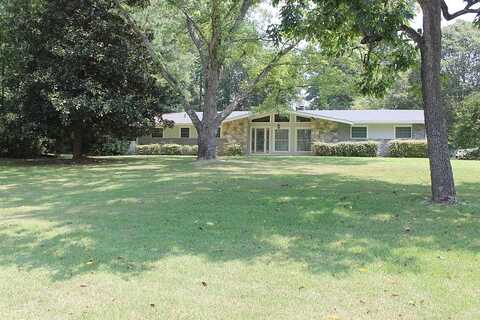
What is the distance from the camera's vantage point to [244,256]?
217 inches

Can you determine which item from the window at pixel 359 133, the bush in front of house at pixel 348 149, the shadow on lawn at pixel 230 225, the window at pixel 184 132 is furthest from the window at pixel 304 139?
the shadow on lawn at pixel 230 225

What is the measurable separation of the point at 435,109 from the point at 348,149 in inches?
830

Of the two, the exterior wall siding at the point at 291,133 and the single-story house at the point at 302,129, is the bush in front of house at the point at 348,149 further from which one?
the single-story house at the point at 302,129

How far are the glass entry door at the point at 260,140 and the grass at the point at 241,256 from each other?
23613mm

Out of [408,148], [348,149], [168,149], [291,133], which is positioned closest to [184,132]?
[168,149]

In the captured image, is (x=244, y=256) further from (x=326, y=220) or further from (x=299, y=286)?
(x=326, y=220)

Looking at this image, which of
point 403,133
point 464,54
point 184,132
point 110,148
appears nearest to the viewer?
point 403,133

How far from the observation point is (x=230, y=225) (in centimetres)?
723

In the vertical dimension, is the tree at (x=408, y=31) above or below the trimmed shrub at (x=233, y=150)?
above

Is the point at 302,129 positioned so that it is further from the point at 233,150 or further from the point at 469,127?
the point at 469,127

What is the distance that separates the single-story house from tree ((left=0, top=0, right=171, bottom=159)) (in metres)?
10.2

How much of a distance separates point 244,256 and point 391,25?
20.1 ft

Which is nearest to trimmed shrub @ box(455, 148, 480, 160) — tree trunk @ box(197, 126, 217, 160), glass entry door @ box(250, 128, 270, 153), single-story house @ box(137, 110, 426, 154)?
single-story house @ box(137, 110, 426, 154)

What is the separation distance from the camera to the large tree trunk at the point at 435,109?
920 centimetres
